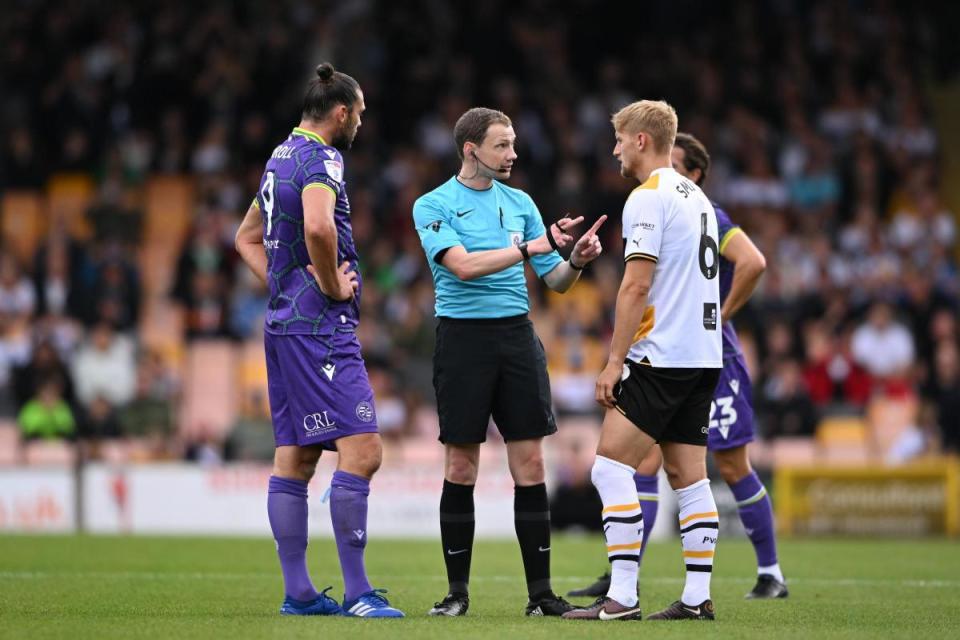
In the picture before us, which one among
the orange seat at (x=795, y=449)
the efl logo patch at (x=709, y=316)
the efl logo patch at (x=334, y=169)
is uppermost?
the efl logo patch at (x=334, y=169)

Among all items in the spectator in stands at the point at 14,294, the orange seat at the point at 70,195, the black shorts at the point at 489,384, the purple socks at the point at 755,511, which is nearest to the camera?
the black shorts at the point at 489,384

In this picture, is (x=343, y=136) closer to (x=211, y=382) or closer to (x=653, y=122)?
(x=653, y=122)

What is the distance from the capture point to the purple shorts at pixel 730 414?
9.46 meters

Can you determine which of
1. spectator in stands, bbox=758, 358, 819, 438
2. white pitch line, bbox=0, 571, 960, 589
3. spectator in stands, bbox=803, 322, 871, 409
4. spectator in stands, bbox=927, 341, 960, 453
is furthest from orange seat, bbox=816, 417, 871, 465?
white pitch line, bbox=0, 571, 960, 589

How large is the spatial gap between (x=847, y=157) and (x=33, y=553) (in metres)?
14.0

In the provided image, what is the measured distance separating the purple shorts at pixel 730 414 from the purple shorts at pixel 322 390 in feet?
8.38

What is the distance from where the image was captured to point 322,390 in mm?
7695

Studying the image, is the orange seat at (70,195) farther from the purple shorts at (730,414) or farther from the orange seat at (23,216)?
the purple shorts at (730,414)

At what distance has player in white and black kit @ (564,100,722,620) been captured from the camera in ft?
24.9

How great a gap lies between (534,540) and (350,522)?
0.95 m

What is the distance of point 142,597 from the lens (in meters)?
8.88

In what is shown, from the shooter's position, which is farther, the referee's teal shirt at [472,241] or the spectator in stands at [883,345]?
the spectator in stands at [883,345]

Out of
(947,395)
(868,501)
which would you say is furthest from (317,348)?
(947,395)

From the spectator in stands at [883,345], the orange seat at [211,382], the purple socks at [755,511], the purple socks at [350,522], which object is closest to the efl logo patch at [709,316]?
the purple socks at [350,522]
